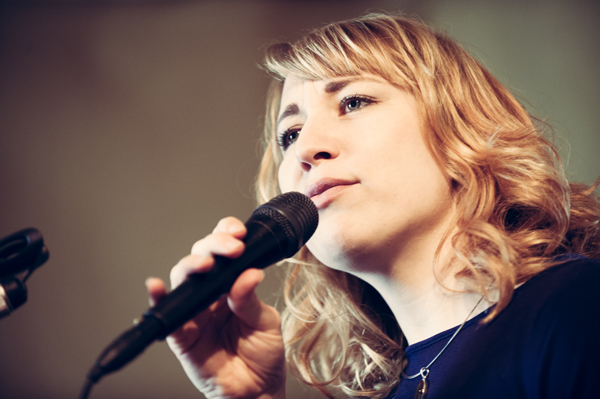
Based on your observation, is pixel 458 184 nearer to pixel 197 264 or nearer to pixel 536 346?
pixel 536 346

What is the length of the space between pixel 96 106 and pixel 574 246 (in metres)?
2.20

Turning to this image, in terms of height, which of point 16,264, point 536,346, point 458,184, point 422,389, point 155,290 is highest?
point 16,264

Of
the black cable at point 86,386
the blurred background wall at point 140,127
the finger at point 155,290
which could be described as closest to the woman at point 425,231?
Result: the finger at point 155,290

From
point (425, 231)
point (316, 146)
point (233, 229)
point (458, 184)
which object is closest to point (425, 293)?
point (425, 231)

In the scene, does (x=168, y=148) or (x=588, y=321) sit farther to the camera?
(x=168, y=148)

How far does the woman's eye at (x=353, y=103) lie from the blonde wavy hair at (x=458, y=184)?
80mm

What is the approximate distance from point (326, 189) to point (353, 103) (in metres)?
0.26

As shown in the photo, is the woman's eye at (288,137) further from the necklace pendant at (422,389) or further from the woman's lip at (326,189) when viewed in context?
the necklace pendant at (422,389)

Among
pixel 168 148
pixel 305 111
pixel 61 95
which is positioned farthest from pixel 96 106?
pixel 305 111

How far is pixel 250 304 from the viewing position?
762mm

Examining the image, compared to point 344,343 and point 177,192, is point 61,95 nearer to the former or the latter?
point 177,192

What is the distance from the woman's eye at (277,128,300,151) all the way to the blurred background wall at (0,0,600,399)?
0.90 m

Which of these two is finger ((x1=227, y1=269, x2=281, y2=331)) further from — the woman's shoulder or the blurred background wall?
the blurred background wall

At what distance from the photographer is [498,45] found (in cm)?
203
